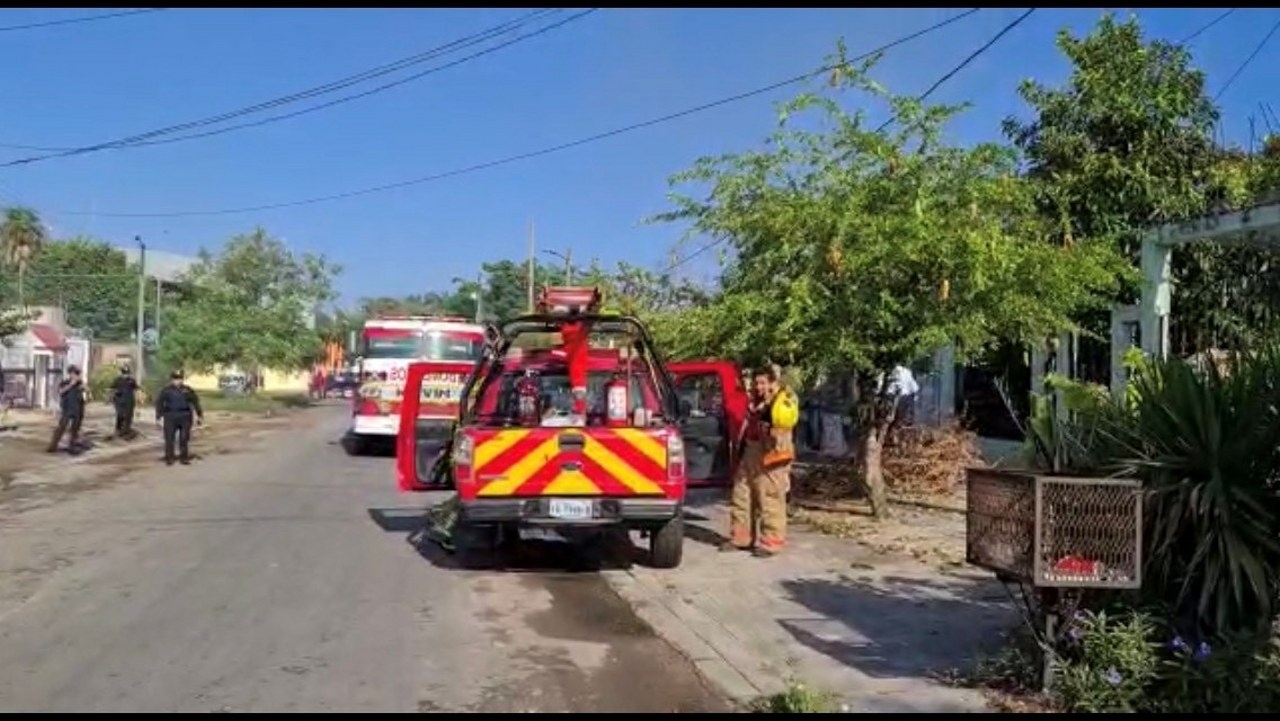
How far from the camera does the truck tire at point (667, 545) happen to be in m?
10.4

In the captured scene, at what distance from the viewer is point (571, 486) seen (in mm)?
9977

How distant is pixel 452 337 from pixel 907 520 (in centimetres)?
1365

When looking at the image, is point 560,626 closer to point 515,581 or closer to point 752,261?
point 515,581

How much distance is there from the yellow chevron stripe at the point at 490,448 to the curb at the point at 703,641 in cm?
138

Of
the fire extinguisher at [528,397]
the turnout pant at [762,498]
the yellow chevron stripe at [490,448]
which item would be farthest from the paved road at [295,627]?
the turnout pant at [762,498]

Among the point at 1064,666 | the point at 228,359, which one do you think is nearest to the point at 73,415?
the point at 1064,666

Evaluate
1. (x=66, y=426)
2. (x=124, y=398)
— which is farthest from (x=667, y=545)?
(x=124, y=398)

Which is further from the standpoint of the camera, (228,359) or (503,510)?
(228,359)

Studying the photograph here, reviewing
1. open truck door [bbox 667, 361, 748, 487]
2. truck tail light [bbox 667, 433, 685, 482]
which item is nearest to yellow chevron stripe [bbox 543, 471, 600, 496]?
A: truck tail light [bbox 667, 433, 685, 482]

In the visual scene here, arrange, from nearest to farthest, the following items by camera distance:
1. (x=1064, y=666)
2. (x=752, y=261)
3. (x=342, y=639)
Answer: (x=1064, y=666)
(x=342, y=639)
(x=752, y=261)

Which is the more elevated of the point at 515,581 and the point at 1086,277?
the point at 1086,277

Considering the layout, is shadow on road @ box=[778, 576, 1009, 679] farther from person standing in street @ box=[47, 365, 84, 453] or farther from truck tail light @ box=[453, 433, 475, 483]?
person standing in street @ box=[47, 365, 84, 453]

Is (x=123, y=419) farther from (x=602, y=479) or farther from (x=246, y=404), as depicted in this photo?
(x=246, y=404)

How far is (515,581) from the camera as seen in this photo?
1000 cm
